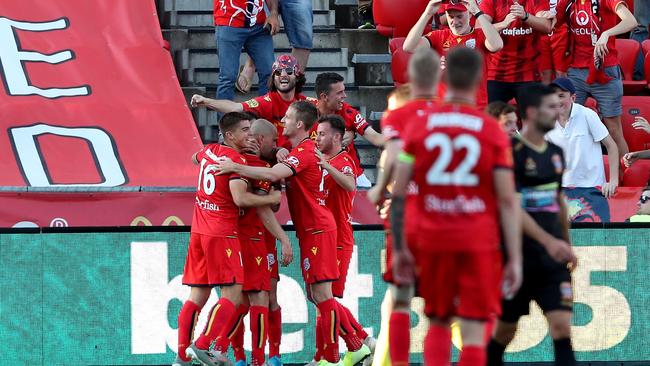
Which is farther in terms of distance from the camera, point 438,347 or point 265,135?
point 265,135

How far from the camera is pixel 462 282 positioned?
25.0ft

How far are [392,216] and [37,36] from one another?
23.6ft

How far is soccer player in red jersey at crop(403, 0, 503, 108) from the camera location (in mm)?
12625

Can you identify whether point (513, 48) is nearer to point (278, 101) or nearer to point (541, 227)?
point (278, 101)

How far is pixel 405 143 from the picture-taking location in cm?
756

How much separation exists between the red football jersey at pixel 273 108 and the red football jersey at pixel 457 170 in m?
4.42

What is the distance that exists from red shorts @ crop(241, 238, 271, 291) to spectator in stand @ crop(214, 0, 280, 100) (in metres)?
2.63

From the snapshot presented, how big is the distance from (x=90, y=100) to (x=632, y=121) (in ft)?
18.4

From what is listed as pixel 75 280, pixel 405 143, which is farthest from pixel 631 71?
pixel 405 143

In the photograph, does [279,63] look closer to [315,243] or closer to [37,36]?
[315,243]

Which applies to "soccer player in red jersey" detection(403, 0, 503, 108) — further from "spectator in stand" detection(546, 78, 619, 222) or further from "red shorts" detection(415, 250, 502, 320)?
"red shorts" detection(415, 250, 502, 320)

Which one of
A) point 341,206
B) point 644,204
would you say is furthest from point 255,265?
point 644,204

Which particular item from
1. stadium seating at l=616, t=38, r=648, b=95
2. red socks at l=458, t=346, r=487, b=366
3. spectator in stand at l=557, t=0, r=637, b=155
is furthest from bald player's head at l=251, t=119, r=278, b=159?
stadium seating at l=616, t=38, r=648, b=95

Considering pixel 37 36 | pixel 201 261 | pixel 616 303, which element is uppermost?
pixel 37 36
